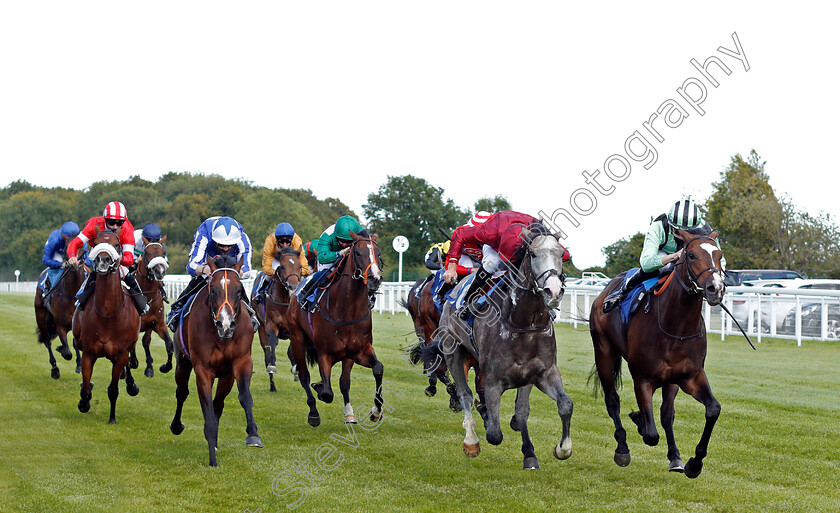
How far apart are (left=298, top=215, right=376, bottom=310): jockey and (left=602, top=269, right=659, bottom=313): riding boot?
109 inches

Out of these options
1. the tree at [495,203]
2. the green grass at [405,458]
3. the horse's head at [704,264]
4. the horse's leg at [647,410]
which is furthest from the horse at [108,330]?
the tree at [495,203]

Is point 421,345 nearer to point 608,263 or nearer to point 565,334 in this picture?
point 565,334

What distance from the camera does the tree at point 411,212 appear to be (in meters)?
45.8

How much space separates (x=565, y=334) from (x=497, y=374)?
46.2 feet

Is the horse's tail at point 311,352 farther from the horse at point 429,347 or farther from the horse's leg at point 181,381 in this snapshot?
the horse's leg at point 181,381

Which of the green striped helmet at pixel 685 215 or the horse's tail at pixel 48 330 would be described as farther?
the horse's tail at pixel 48 330

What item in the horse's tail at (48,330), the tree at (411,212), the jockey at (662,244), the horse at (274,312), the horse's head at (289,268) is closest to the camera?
the jockey at (662,244)

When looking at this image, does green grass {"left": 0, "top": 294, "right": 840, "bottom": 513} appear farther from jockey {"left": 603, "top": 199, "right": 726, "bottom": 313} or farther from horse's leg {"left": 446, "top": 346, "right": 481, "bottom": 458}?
jockey {"left": 603, "top": 199, "right": 726, "bottom": 313}

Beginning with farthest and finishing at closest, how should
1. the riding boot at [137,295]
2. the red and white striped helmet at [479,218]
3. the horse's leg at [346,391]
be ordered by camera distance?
the riding boot at [137,295]
the red and white striped helmet at [479,218]
the horse's leg at [346,391]

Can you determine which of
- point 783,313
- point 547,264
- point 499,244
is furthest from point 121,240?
point 783,313

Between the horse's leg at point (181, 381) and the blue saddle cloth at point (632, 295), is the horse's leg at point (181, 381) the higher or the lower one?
the lower one

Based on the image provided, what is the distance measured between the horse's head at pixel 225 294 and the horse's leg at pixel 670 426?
3565mm

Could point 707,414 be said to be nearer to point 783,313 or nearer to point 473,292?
point 473,292

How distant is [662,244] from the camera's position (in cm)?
700
